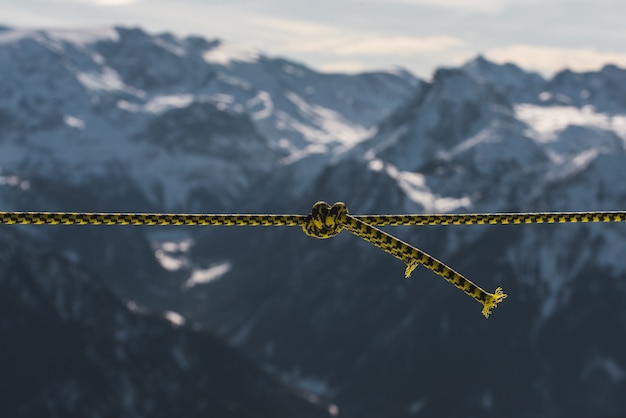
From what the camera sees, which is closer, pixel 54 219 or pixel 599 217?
pixel 54 219

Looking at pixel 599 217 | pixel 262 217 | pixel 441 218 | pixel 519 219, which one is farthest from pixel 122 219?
pixel 599 217

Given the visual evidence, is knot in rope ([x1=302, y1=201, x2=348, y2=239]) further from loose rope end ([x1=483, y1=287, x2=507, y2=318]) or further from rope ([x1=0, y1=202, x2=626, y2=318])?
loose rope end ([x1=483, y1=287, x2=507, y2=318])

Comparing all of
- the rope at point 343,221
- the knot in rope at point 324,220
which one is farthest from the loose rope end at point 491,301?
the knot in rope at point 324,220

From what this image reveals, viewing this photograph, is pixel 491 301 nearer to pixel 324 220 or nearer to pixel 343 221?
pixel 343 221

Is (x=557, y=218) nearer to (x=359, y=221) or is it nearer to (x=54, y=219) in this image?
(x=359, y=221)

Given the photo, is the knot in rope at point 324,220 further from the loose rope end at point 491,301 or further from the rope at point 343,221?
the loose rope end at point 491,301

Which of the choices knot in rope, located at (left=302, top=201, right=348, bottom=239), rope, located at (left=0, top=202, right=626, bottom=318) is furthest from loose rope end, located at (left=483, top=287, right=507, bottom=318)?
knot in rope, located at (left=302, top=201, right=348, bottom=239)

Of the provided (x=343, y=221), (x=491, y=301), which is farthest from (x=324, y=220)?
(x=491, y=301)
